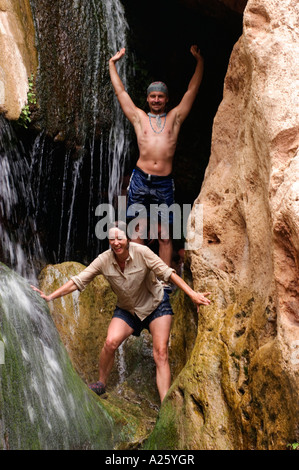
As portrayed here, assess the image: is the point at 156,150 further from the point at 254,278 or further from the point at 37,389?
the point at 37,389

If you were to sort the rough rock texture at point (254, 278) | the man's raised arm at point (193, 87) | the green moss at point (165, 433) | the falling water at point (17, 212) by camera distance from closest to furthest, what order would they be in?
1. the rough rock texture at point (254, 278)
2. the green moss at point (165, 433)
3. the man's raised arm at point (193, 87)
4. the falling water at point (17, 212)

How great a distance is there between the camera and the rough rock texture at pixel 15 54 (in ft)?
21.7

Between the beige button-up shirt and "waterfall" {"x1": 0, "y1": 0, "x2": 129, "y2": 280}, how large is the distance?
92.1 inches

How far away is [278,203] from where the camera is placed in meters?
4.05

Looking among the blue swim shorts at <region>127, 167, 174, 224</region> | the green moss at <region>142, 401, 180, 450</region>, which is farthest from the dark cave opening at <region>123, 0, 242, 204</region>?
the green moss at <region>142, 401, 180, 450</region>

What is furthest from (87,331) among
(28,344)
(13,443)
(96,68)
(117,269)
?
(96,68)

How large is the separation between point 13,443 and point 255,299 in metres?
1.99

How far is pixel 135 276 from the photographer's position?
5.28 metres

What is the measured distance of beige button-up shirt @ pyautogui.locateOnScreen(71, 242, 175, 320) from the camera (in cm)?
519

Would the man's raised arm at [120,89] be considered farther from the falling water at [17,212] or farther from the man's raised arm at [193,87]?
the falling water at [17,212]

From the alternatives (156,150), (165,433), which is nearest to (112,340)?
(165,433)

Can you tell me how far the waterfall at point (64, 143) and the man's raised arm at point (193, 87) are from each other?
1528mm

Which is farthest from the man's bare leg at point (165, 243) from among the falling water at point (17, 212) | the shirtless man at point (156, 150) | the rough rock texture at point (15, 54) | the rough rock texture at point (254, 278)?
the rough rock texture at point (15, 54)
